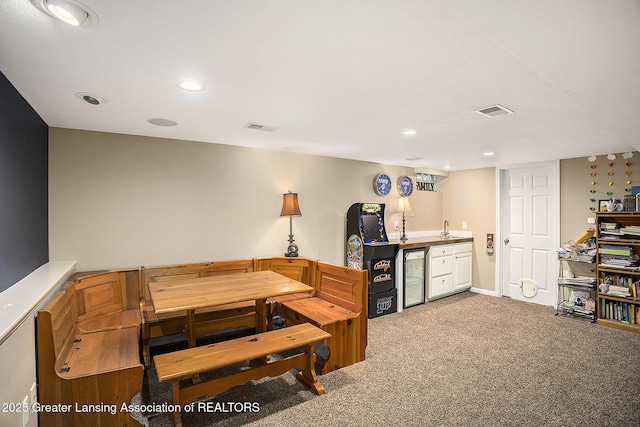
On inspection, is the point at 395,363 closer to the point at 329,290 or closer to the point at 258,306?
the point at 329,290

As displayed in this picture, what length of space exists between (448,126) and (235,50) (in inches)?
83.4

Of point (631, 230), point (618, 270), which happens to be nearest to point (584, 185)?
point (631, 230)

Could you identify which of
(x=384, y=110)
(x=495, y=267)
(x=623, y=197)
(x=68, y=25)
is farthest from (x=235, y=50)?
(x=495, y=267)

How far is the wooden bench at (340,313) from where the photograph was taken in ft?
9.39

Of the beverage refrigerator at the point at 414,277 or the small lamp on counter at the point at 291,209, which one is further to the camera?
the beverage refrigerator at the point at 414,277

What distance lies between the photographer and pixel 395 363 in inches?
118

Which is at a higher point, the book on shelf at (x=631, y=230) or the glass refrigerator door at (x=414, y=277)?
the book on shelf at (x=631, y=230)

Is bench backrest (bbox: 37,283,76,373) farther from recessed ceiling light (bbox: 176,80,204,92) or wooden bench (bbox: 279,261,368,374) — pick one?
wooden bench (bbox: 279,261,368,374)

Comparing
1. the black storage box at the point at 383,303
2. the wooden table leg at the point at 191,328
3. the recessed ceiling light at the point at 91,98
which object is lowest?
the black storage box at the point at 383,303

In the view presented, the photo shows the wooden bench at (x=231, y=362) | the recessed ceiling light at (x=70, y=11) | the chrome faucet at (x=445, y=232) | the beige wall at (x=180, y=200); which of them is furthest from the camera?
the chrome faucet at (x=445, y=232)

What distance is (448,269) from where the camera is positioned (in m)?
5.29

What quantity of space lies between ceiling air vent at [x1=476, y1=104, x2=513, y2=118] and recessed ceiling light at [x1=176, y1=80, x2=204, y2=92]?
2.08 metres

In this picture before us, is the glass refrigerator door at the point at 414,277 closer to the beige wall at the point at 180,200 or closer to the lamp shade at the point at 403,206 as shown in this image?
the lamp shade at the point at 403,206

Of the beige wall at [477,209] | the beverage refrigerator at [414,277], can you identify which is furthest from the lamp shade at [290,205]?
the beige wall at [477,209]
